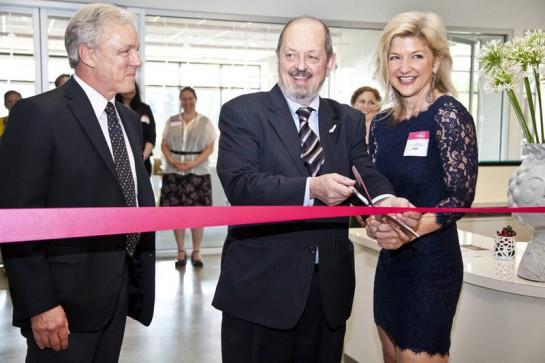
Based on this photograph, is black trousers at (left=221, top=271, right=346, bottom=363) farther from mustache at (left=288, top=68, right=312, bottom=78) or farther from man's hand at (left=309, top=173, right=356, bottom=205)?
mustache at (left=288, top=68, right=312, bottom=78)

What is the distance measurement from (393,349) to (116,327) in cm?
105

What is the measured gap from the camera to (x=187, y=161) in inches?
284

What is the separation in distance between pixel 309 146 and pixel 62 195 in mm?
814

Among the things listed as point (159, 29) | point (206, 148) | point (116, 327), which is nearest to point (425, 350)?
point (116, 327)

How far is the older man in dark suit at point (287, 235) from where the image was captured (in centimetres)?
204

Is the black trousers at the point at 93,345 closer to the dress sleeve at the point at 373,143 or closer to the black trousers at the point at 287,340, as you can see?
the black trousers at the point at 287,340

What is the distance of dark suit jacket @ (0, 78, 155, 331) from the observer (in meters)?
1.87


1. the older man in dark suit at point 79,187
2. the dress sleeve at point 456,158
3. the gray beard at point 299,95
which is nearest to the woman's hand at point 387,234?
the dress sleeve at point 456,158

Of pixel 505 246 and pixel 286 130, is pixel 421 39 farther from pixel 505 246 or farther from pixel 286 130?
pixel 505 246

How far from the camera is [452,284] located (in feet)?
7.43

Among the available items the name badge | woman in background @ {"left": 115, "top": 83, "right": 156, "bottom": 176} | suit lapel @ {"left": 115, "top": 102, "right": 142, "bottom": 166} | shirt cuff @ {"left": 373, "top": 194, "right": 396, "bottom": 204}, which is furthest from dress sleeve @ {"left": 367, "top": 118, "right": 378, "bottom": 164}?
woman in background @ {"left": 115, "top": 83, "right": 156, "bottom": 176}

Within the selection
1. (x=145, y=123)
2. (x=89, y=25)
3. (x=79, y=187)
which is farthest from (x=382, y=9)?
(x=79, y=187)

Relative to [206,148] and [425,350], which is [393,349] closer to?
[425,350]

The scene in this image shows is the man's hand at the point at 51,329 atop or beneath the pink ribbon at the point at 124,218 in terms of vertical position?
beneath
